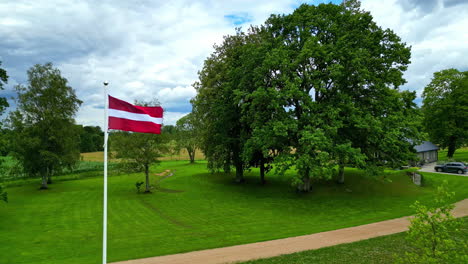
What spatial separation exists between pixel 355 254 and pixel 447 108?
56.6m

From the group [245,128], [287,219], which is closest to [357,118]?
[287,219]

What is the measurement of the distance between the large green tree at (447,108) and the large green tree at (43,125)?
58545mm

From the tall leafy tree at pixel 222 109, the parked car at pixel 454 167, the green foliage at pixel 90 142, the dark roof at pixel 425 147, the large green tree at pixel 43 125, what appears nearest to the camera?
the tall leafy tree at pixel 222 109

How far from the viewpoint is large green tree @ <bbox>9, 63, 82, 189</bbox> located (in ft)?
125

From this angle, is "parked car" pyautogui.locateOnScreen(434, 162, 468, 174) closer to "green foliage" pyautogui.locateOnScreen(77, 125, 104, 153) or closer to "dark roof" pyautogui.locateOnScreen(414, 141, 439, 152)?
"dark roof" pyautogui.locateOnScreen(414, 141, 439, 152)

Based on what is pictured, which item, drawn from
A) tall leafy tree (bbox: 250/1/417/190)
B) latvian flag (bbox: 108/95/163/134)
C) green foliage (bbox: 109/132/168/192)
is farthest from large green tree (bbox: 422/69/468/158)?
latvian flag (bbox: 108/95/163/134)

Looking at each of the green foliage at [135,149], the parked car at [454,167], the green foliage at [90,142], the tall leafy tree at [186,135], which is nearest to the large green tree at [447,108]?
the parked car at [454,167]

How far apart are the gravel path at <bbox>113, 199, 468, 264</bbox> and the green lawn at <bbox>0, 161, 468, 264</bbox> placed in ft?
2.86

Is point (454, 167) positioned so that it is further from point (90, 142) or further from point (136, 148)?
point (90, 142)

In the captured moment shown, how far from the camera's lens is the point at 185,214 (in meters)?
23.5

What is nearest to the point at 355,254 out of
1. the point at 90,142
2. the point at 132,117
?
the point at 132,117

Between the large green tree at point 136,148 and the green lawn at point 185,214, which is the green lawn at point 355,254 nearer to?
the green lawn at point 185,214

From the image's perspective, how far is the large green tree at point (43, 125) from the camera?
38.1 meters

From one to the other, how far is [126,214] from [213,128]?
15695mm
